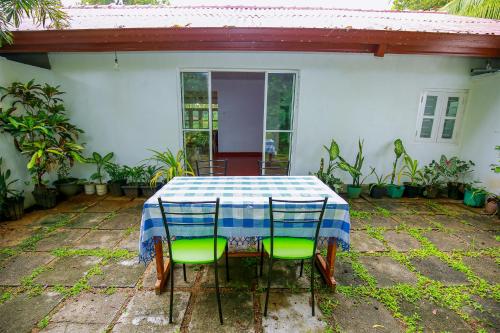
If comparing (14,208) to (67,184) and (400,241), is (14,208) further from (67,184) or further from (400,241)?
(400,241)

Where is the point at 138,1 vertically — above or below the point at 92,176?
above

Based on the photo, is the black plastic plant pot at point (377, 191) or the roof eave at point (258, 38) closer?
the roof eave at point (258, 38)

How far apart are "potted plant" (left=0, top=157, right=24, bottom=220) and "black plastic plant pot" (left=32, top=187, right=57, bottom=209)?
19 centimetres

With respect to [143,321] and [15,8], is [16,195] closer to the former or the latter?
[15,8]

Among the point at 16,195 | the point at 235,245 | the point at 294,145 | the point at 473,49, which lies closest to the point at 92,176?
the point at 16,195

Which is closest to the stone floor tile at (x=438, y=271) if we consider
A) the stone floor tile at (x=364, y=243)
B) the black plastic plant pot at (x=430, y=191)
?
the stone floor tile at (x=364, y=243)

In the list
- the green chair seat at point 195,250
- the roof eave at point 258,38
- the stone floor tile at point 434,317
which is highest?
the roof eave at point 258,38

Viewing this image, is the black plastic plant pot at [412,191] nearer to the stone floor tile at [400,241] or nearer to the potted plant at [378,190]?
the potted plant at [378,190]

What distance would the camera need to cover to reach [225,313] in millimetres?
1719

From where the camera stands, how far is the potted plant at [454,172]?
13.4 ft

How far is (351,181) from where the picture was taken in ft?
14.9

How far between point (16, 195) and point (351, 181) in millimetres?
5433

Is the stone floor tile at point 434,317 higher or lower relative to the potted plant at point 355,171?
lower

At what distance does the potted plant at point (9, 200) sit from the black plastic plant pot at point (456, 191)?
23.1 feet
